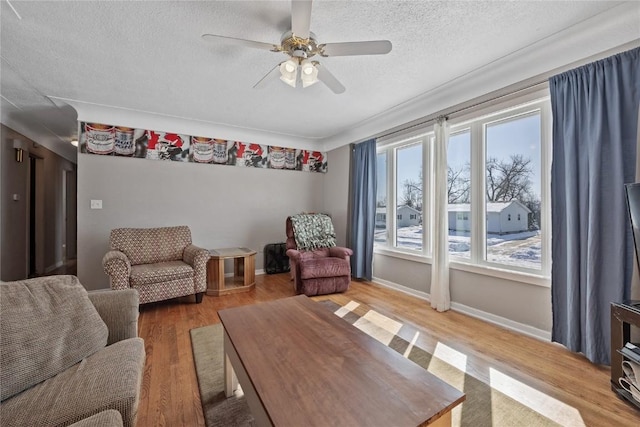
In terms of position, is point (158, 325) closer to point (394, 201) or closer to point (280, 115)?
point (280, 115)

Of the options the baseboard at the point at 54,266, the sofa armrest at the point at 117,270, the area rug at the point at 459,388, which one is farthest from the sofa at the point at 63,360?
the baseboard at the point at 54,266

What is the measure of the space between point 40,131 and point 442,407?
258 inches

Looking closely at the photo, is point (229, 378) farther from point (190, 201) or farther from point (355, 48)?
point (190, 201)

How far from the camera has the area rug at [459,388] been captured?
1.43 m

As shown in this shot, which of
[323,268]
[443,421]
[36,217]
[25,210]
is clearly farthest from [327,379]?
[36,217]

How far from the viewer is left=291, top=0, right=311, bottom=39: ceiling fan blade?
144cm

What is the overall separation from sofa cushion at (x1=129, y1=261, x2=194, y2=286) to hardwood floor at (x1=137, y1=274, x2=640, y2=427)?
0.36m

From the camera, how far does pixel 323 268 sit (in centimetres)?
351

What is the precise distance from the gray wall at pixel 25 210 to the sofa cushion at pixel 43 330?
3.65 metres

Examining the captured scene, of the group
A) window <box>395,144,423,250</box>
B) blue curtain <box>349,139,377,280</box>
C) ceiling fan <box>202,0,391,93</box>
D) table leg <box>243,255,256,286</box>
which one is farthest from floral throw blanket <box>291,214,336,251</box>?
ceiling fan <box>202,0,391,93</box>

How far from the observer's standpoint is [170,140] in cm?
398

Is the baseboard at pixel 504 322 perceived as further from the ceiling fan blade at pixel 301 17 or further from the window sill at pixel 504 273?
the ceiling fan blade at pixel 301 17

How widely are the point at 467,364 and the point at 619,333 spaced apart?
0.91 m

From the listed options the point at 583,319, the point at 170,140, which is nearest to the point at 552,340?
the point at 583,319
